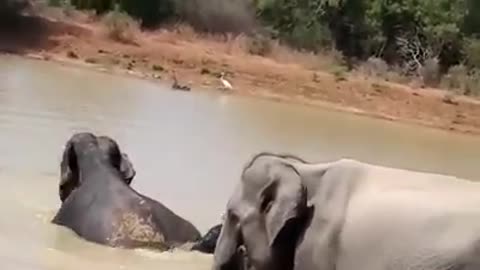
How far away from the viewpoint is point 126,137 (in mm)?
18312

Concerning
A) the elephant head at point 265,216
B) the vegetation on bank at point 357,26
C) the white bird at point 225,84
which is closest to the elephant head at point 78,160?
the elephant head at point 265,216

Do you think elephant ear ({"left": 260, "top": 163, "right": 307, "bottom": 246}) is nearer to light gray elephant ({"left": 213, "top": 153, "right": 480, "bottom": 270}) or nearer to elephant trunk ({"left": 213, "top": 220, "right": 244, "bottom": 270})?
light gray elephant ({"left": 213, "top": 153, "right": 480, "bottom": 270})

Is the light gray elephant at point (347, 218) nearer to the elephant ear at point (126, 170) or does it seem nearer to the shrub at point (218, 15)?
the elephant ear at point (126, 170)

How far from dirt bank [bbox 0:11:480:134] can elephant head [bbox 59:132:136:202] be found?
19066 mm

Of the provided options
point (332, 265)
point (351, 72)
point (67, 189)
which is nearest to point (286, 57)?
point (351, 72)

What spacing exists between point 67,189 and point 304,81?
72.5 feet

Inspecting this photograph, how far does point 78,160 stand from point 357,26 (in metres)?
32.4

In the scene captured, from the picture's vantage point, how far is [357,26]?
1693 inches

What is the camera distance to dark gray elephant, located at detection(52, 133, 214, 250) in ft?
34.2

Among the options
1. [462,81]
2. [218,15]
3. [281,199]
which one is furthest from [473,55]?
[281,199]

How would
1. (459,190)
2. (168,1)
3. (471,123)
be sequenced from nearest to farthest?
(459,190), (471,123), (168,1)

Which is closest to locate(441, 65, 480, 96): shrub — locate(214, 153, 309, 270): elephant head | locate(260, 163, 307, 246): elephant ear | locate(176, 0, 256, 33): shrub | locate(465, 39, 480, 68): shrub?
locate(465, 39, 480, 68): shrub

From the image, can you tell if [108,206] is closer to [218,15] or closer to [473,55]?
[473,55]

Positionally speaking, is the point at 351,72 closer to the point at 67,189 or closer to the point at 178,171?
the point at 178,171
